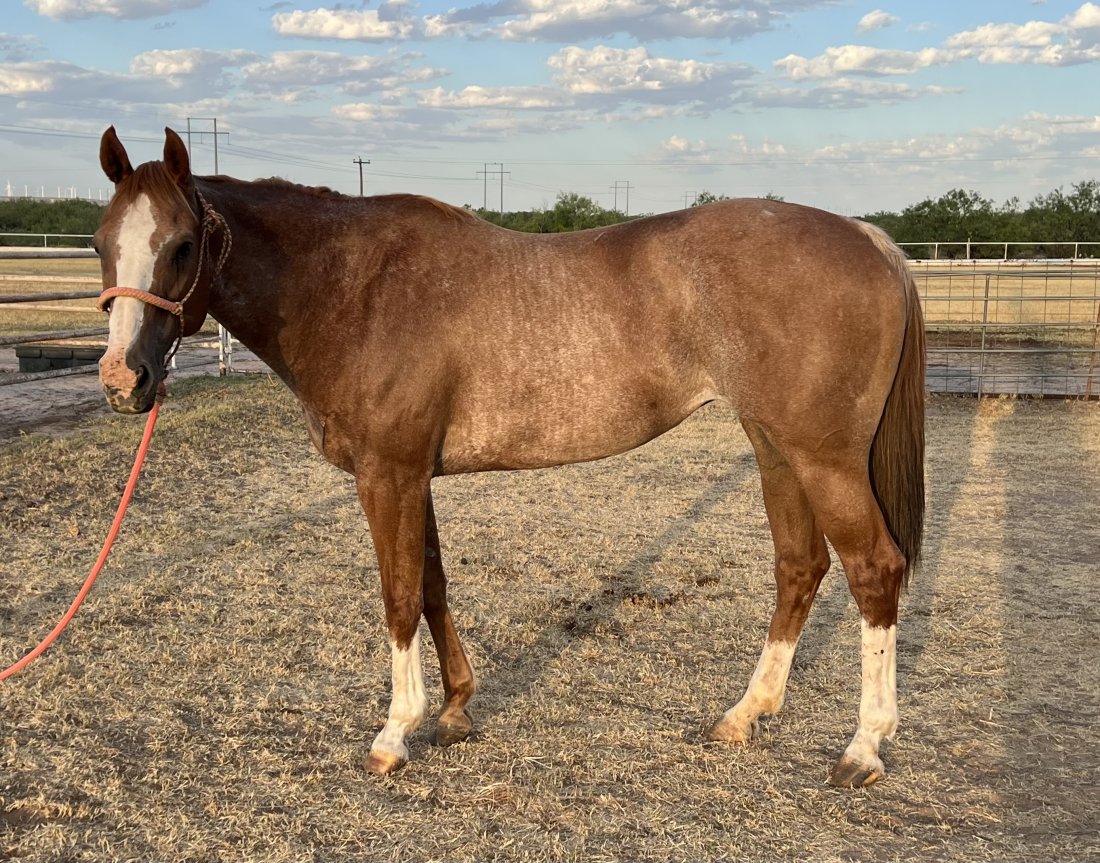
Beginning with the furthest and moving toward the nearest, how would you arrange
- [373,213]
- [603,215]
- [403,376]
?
[603,215]
[373,213]
[403,376]

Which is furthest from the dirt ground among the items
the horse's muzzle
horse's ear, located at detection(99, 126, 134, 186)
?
horse's ear, located at detection(99, 126, 134, 186)

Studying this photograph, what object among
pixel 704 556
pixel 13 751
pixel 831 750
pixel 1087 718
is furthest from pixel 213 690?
pixel 1087 718

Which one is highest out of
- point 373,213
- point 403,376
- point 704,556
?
point 373,213

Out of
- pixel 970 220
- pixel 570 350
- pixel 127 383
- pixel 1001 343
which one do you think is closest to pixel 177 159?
pixel 127 383

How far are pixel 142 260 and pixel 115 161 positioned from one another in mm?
354

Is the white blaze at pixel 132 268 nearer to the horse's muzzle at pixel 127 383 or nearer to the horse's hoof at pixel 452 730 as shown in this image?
the horse's muzzle at pixel 127 383

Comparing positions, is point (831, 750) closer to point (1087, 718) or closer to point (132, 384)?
point (1087, 718)

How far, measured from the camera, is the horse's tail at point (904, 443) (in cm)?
344

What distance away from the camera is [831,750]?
11.4ft

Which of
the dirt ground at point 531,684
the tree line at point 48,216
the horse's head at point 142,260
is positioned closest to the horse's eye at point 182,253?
the horse's head at point 142,260

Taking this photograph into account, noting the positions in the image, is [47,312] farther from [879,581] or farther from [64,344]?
[879,581]

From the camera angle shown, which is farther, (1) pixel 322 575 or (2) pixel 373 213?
(1) pixel 322 575

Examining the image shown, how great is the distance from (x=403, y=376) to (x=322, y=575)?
2.49 m

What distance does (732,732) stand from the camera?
11.6 feet
